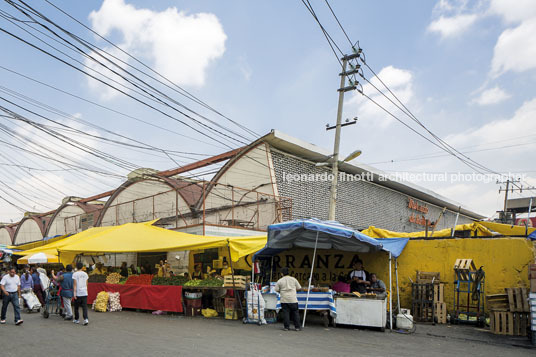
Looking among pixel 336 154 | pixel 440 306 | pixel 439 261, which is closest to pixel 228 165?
pixel 336 154

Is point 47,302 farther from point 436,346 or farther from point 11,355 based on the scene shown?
point 436,346

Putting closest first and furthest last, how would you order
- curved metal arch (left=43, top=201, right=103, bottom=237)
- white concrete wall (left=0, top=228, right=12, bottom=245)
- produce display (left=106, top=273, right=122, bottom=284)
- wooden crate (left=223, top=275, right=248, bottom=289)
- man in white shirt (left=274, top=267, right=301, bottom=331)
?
1. man in white shirt (left=274, top=267, right=301, bottom=331)
2. wooden crate (left=223, top=275, right=248, bottom=289)
3. produce display (left=106, top=273, right=122, bottom=284)
4. curved metal arch (left=43, top=201, right=103, bottom=237)
5. white concrete wall (left=0, top=228, right=12, bottom=245)

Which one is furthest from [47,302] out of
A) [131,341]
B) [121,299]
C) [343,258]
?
[343,258]

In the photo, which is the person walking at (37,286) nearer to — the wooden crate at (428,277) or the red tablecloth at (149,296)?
the red tablecloth at (149,296)

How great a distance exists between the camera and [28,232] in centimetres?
4238

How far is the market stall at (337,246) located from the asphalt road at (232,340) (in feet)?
1.43

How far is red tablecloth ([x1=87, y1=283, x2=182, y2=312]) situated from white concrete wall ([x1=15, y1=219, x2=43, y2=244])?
1124 inches

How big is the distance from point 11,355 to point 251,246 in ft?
24.1

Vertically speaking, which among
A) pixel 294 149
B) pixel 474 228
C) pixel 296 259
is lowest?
pixel 296 259

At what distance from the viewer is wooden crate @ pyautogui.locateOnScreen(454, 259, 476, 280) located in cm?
1184

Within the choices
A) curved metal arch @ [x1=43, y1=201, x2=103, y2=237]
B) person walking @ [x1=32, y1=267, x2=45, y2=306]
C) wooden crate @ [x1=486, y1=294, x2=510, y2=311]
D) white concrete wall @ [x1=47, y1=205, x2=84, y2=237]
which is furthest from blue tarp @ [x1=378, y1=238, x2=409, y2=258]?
white concrete wall @ [x1=47, y1=205, x2=84, y2=237]

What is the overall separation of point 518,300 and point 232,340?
22.1 feet

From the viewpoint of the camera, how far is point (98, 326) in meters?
11.1

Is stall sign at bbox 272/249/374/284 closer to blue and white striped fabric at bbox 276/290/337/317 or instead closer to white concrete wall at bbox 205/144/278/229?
blue and white striped fabric at bbox 276/290/337/317
